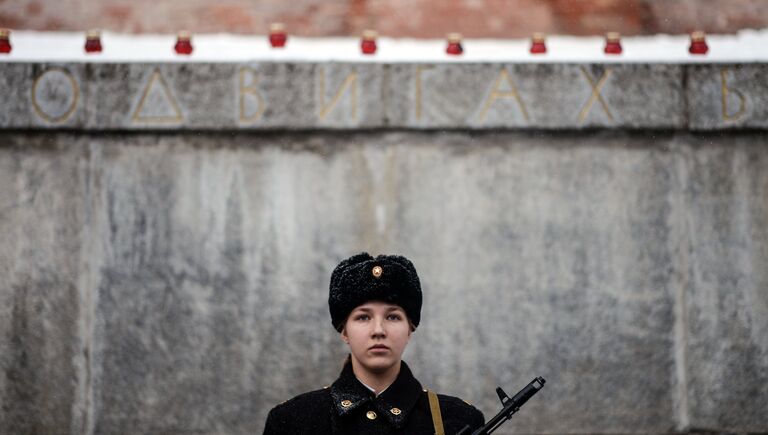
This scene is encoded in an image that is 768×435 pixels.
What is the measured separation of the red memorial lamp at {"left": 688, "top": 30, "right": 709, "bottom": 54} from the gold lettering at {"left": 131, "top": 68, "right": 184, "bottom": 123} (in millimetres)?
3437

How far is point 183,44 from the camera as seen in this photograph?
6.78 m

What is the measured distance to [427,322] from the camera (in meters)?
6.37

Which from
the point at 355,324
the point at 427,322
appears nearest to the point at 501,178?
the point at 427,322

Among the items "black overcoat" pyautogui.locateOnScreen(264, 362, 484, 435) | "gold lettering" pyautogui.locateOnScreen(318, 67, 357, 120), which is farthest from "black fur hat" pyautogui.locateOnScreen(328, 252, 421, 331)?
"gold lettering" pyautogui.locateOnScreen(318, 67, 357, 120)

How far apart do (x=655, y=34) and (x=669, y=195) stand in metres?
1.30

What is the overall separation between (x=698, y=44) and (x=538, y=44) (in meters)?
1.07

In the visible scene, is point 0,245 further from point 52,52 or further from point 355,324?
point 355,324

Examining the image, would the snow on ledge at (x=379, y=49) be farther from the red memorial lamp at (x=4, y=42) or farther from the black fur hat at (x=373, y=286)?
the black fur hat at (x=373, y=286)

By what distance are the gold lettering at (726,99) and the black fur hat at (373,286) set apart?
11.4 ft

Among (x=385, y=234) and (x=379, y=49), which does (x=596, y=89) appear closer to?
(x=379, y=49)

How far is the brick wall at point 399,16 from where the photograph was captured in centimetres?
716

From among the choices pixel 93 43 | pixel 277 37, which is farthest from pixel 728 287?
pixel 93 43

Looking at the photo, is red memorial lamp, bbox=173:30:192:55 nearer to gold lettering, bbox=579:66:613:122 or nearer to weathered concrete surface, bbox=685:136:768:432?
gold lettering, bbox=579:66:613:122

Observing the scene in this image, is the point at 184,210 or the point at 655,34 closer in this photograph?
the point at 184,210
